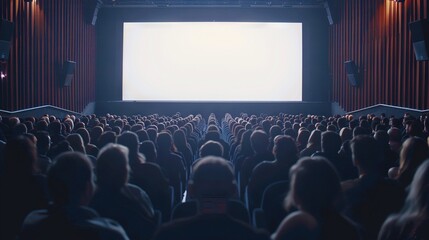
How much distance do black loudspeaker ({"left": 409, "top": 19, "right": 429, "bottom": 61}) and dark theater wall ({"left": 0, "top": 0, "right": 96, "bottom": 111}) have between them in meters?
10.5

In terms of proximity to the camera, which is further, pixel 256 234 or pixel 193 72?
pixel 193 72

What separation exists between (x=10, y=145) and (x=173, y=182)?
9.94 ft

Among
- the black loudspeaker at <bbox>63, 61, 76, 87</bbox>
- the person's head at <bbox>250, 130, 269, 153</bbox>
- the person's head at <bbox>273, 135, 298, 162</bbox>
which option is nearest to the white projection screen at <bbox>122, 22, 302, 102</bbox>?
the black loudspeaker at <bbox>63, 61, 76, 87</bbox>

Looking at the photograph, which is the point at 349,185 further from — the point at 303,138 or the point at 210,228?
the point at 303,138

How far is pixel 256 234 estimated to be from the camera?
99.3 inches

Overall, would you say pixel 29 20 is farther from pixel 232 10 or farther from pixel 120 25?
pixel 232 10

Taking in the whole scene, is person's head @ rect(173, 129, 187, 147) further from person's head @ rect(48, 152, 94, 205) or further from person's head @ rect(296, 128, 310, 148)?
person's head @ rect(48, 152, 94, 205)

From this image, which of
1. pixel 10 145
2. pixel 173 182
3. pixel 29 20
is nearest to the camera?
pixel 10 145

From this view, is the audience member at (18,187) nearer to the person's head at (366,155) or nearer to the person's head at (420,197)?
the person's head at (366,155)

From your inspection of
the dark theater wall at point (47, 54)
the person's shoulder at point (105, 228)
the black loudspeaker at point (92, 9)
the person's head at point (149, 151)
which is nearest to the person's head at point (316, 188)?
the person's shoulder at point (105, 228)

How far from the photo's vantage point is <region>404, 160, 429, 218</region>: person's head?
107 inches

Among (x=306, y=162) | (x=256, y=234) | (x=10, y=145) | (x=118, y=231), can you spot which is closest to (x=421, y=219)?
(x=306, y=162)

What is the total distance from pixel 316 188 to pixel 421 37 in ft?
44.4

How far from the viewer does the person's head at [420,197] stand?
8.94 feet
